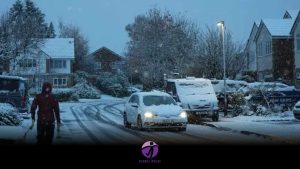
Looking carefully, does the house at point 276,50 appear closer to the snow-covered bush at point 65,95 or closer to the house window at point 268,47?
the house window at point 268,47

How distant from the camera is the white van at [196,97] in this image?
87.2ft

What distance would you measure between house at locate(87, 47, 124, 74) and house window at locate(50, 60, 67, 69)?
8353 mm

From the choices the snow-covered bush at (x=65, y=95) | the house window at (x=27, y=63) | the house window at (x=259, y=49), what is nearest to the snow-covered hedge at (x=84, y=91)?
the snow-covered bush at (x=65, y=95)

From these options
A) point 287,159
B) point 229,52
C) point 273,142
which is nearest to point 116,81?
point 229,52

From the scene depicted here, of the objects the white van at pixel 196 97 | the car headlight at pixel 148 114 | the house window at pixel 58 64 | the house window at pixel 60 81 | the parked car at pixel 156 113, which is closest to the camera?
the parked car at pixel 156 113

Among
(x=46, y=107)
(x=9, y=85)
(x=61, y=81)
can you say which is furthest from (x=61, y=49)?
(x=46, y=107)

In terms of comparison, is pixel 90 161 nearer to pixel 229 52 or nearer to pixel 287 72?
pixel 287 72

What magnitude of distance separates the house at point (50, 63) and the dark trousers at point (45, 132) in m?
29.3

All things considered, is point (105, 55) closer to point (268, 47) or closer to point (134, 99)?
point (268, 47)

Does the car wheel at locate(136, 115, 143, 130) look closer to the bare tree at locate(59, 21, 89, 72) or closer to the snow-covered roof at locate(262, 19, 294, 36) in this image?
the snow-covered roof at locate(262, 19, 294, 36)

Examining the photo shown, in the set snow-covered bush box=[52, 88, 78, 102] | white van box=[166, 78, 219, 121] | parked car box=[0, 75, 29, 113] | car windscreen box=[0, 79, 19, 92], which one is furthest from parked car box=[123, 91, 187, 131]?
snow-covered bush box=[52, 88, 78, 102]

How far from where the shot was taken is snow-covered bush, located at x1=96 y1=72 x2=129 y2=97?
5397 centimetres

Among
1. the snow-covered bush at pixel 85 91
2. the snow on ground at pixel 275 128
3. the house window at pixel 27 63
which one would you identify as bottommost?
the snow on ground at pixel 275 128

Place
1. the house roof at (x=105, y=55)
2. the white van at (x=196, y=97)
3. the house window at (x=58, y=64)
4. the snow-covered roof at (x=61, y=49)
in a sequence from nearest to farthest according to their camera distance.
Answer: the white van at (x=196, y=97), the house window at (x=58, y=64), the snow-covered roof at (x=61, y=49), the house roof at (x=105, y=55)
